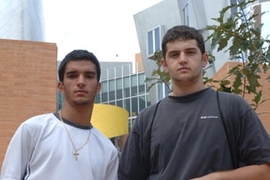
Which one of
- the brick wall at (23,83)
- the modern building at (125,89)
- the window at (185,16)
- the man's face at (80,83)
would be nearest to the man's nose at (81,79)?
the man's face at (80,83)

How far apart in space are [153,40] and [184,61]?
2296cm

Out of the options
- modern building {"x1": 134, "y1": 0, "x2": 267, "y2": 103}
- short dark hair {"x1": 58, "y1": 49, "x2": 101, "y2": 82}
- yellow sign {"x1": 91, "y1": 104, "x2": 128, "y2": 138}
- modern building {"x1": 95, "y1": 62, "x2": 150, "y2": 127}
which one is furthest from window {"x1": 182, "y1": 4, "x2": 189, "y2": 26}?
short dark hair {"x1": 58, "y1": 49, "x2": 101, "y2": 82}

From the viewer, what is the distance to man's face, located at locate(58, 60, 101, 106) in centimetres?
279

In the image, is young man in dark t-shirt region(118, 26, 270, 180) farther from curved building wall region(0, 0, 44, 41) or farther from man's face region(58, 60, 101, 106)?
curved building wall region(0, 0, 44, 41)

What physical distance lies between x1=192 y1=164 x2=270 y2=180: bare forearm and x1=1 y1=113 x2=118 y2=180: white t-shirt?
0.72 m

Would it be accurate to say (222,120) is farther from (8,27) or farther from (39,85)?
(8,27)

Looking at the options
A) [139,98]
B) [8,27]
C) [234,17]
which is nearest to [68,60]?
[234,17]

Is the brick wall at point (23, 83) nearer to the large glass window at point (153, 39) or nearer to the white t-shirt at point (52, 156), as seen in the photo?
the white t-shirt at point (52, 156)

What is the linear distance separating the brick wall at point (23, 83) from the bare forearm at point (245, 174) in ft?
19.2

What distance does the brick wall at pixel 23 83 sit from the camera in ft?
25.7

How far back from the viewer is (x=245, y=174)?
2221 millimetres

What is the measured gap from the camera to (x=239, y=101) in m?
2.37

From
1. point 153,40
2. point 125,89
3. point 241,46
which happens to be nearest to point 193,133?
point 241,46

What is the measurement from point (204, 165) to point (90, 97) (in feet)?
2.67
